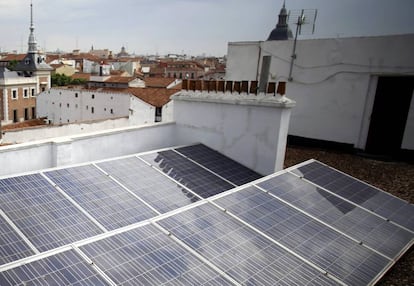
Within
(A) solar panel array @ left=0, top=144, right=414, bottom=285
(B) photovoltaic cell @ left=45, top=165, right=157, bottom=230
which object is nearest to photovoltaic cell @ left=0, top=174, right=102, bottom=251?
(A) solar panel array @ left=0, top=144, right=414, bottom=285

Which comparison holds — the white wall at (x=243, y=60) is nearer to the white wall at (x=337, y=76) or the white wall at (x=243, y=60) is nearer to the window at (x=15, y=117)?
the white wall at (x=337, y=76)

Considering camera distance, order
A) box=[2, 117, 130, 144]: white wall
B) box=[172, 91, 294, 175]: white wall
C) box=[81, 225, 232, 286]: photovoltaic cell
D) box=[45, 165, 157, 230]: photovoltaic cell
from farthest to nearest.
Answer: box=[2, 117, 130, 144]: white wall
box=[172, 91, 294, 175]: white wall
box=[45, 165, 157, 230]: photovoltaic cell
box=[81, 225, 232, 286]: photovoltaic cell

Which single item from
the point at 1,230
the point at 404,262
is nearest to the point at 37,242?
the point at 1,230

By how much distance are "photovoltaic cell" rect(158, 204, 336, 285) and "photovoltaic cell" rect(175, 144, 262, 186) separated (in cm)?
366

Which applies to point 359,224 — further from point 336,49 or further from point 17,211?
point 336,49

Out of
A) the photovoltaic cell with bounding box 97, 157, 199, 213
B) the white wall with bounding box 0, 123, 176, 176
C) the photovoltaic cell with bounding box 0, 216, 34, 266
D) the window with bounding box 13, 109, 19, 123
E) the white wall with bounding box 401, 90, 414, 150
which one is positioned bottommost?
the window with bounding box 13, 109, 19, 123

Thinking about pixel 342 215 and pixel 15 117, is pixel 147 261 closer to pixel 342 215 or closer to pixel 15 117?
pixel 342 215

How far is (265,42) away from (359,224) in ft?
45.0

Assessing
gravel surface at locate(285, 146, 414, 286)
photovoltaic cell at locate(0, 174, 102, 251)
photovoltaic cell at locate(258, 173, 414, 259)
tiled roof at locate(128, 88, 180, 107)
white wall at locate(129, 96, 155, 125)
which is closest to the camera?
photovoltaic cell at locate(0, 174, 102, 251)

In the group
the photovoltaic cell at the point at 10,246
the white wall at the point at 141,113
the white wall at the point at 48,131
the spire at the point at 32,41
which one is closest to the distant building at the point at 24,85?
the spire at the point at 32,41

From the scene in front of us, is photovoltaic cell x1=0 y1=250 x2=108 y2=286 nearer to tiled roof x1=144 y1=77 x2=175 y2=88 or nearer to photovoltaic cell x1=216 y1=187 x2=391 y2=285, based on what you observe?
photovoltaic cell x1=216 y1=187 x2=391 y2=285

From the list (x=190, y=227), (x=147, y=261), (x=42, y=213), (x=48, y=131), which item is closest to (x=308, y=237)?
(x=190, y=227)

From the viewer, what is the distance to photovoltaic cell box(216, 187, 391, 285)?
5594 millimetres

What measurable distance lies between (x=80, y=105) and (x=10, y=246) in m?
51.8
